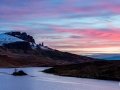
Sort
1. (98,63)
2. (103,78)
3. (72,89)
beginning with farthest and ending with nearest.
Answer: (98,63) < (103,78) < (72,89)

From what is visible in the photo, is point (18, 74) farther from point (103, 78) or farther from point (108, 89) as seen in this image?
point (108, 89)

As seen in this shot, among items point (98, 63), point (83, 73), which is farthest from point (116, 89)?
point (98, 63)

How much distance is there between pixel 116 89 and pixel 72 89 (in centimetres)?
923

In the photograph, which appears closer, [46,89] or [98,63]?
[46,89]

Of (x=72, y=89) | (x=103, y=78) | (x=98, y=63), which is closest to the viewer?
(x=72, y=89)

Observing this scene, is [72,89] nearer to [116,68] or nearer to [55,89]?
[55,89]

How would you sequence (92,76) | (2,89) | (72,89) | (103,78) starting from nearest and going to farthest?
(2,89) → (72,89) → (103,78) → (92,76)

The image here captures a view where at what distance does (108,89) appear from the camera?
5950 centimetres

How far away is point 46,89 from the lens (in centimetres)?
5612

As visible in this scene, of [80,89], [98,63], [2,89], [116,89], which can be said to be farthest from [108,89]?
[98,63]

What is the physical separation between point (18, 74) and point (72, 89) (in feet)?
164

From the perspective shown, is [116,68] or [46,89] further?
[116,68]

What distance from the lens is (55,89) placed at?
56781 mm

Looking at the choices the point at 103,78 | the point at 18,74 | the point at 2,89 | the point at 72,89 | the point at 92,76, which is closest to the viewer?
the point at 2,89
